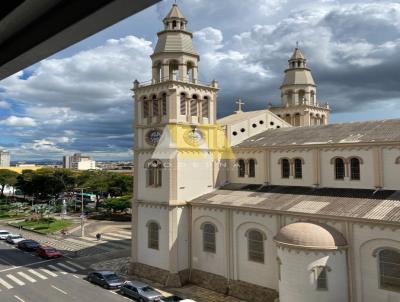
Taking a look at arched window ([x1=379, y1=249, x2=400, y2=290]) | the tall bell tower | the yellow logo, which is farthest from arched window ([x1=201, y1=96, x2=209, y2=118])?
arched window ([x1=379, y1=249, x2=400, y2=290])

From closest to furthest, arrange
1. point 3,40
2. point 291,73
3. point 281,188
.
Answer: point 3,40
point 281,188
point 291,73

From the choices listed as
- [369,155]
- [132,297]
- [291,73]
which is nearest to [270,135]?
[369,155]

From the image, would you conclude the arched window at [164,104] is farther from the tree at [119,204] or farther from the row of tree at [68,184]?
the row of tree at [68,184]

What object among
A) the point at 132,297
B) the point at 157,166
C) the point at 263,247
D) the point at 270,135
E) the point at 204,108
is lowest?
the point at 132,297

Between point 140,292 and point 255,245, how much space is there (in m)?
9.15

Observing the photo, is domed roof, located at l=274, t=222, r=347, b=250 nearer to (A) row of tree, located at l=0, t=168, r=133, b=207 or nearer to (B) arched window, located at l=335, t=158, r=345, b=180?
(B) arched window, located at l=335, t=158, r=345, b=180

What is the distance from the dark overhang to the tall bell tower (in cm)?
2682

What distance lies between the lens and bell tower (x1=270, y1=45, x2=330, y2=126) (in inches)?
1785

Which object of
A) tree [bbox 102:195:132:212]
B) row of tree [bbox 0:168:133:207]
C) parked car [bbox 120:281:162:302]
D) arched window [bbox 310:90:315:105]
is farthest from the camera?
row of tree [bbox 0:168:133:207]

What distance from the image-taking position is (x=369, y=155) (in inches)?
1045

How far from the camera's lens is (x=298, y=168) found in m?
30.6

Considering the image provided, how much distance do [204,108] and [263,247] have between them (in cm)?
1433

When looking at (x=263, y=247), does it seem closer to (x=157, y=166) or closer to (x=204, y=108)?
(x=157, y=166)

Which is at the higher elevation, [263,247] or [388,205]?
[388,205]
